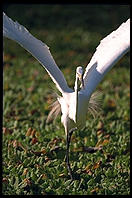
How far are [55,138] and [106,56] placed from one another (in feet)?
4.41

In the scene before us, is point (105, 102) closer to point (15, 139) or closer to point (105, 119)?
point (105, 119)

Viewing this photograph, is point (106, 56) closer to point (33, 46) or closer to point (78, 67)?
point (78, 67)

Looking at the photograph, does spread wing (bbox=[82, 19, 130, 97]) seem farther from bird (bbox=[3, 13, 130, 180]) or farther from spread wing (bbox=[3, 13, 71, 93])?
spread wing (bbox=[3, 13, 71, 93])

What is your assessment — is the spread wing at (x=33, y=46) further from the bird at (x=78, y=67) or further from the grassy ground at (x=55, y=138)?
the grassy ground at (x=55, y=138)

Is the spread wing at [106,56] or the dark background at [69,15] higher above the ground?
the dark background at [69,15]

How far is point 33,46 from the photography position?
4016 mm

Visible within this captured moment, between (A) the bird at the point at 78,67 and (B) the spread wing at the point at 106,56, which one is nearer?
(A) the bird at the point at 78,67

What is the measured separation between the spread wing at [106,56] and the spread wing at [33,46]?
0.24 metres

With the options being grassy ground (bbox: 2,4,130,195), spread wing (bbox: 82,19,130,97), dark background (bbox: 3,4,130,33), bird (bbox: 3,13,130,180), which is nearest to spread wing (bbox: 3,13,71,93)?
bird (bbox: 3,13,130,180)

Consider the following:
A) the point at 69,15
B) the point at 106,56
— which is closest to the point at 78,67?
the point at 106,56

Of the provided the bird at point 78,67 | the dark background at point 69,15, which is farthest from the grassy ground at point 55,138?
the dark background at point 69,15

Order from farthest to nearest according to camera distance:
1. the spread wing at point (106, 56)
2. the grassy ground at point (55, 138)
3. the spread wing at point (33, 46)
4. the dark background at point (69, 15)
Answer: the dark background at point (69, 15)
the grassy ground at point (55, 138)
the spread wing at point (106, 56)
the spread wing at point (33, 46)

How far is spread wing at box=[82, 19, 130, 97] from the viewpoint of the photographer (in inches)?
161

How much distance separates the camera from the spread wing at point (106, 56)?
4102mm
